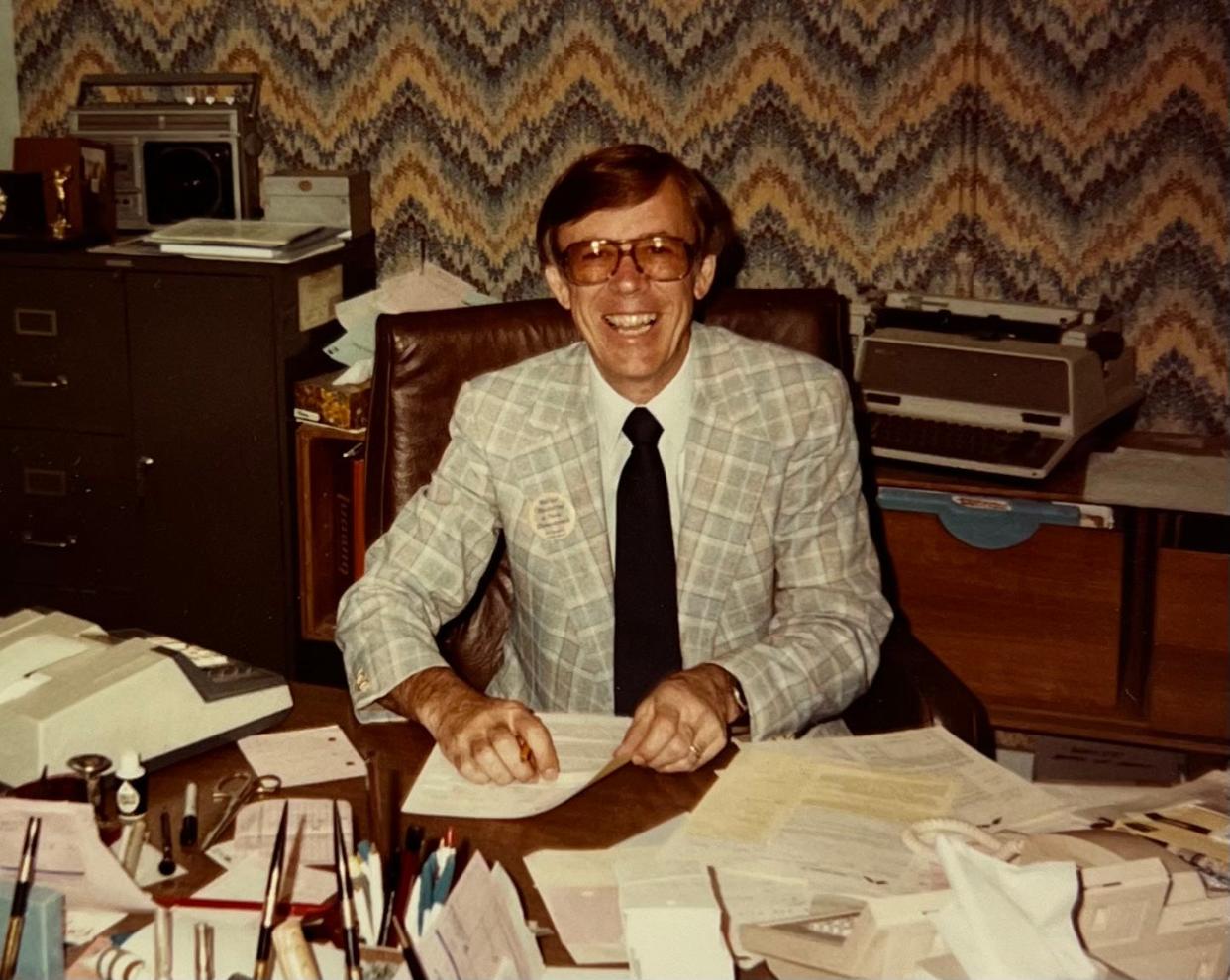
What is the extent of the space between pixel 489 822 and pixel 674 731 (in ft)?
0.72

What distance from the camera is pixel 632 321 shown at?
191cm

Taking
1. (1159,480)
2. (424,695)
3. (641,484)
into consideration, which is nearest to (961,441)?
(1159,480)

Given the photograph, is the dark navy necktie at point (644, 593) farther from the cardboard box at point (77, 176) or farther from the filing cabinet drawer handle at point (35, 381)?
the cardboard box at point (77, 176)

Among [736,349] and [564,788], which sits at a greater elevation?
[736,349]

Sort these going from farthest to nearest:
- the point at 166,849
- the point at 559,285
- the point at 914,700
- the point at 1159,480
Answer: the point at 1159,480 → the point at 559,285 → the point at 914,700 → the point at 166,849

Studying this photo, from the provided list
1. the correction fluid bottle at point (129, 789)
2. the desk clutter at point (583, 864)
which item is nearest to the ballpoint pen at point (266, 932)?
the desk clutter at point (583, 864)

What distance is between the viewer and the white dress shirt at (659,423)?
196 cm

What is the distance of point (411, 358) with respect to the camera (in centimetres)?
206

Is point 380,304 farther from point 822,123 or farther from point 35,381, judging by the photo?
point 822,123

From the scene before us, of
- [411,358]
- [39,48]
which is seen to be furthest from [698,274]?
[39,48]

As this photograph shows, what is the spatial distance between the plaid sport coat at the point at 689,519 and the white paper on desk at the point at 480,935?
72cm

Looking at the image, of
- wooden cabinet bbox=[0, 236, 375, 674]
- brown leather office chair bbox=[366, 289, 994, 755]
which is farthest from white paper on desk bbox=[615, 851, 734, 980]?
wooden cabinet bbox=[0, 236, 375, 674]

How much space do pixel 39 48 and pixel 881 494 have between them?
2.16 metres

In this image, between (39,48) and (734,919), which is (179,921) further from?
(39,48)
